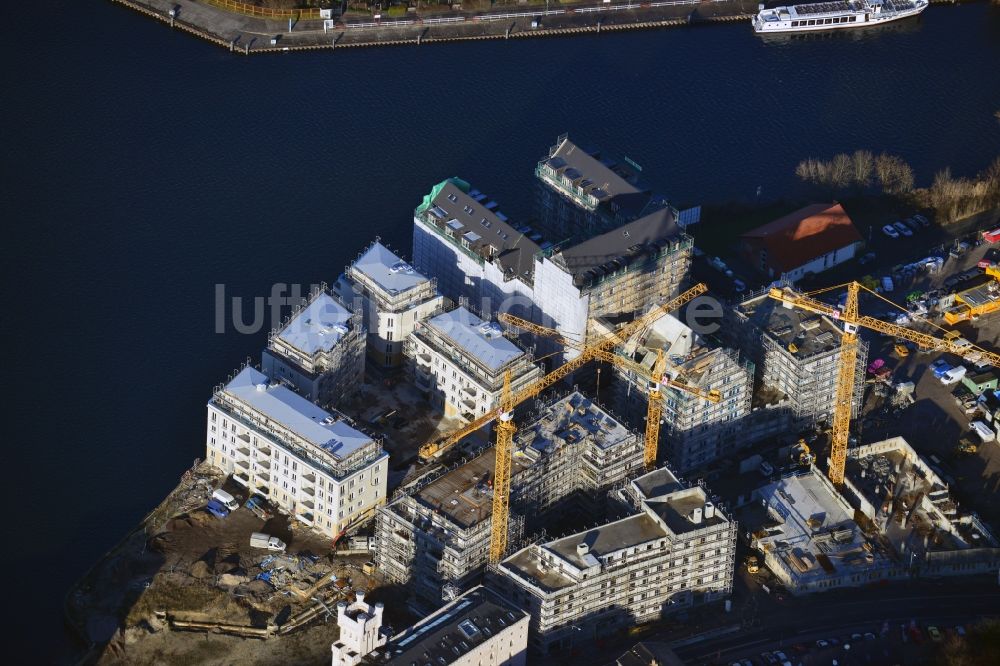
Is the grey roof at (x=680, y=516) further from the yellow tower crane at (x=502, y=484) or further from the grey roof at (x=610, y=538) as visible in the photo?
the yellow tower crane at (x=502, y=484)

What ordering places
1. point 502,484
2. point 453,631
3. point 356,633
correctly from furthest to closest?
point 502,484 → point 453,631 → point 356,633

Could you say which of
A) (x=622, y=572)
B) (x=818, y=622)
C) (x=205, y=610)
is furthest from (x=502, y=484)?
(x=818, y=622)

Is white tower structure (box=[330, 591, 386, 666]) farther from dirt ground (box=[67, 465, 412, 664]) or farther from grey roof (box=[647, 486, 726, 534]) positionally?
grey roof (box=[647, 486, 726, 534])

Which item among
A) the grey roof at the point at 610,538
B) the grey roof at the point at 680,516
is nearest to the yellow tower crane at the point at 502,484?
the grey roof at the point at 610,538

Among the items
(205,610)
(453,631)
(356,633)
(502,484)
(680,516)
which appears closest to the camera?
(356,633)

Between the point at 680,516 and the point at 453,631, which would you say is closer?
the point at 453,631

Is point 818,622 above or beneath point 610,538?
beneath

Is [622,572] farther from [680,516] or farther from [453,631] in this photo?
[453,631]
